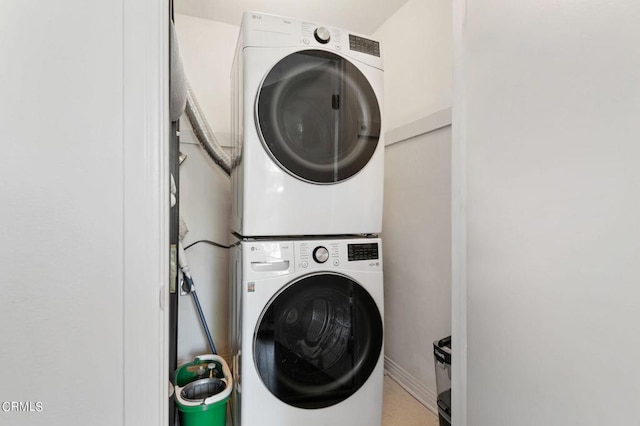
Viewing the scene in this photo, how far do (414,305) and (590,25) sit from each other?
5.02 feet

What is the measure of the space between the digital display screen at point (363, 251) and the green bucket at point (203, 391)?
0.78m

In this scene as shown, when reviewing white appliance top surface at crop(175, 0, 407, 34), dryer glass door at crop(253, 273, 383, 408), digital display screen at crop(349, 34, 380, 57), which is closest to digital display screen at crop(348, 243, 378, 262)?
dryer glass door at crop(253, 273, 383, 408)

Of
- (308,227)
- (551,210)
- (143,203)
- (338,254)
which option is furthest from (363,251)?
(143,203)

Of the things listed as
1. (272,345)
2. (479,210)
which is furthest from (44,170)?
(272,345)

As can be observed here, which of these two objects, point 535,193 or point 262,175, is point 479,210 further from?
point 262,175

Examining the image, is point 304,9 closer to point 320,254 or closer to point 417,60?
point 417,60

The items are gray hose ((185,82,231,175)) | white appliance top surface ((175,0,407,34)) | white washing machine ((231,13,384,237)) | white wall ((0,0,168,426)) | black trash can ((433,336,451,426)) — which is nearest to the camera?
white wall ((0,0,168,426))

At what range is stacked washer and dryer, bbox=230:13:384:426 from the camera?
1.22 m

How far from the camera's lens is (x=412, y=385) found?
1727 mm

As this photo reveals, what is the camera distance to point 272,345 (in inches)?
48.1

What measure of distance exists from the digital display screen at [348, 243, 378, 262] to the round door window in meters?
0.31

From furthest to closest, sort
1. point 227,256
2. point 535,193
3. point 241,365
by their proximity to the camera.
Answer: point 227,256 → point 241,365 → point 535,193

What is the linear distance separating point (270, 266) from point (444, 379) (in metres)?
0.84

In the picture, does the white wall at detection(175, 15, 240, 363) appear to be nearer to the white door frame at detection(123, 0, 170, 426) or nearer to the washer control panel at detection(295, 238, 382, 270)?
the washer control panel at detection(295, 238, 382, 270)
